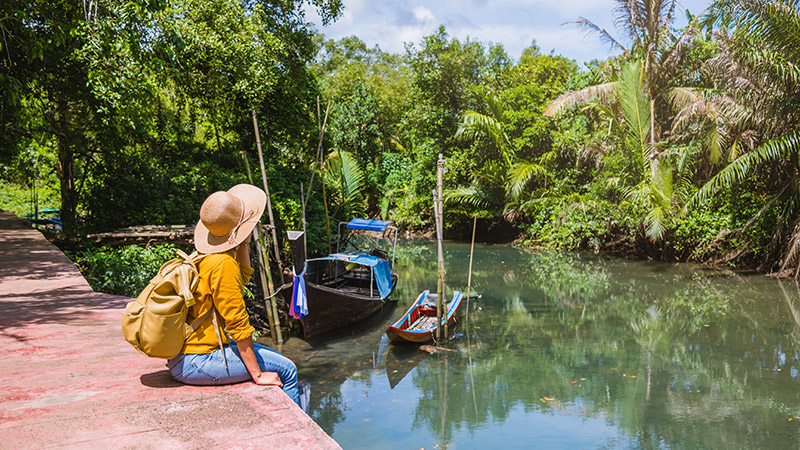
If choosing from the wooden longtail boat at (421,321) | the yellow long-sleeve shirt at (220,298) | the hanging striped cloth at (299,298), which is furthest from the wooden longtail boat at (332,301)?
the yellow long-sleeve shirt at (220,298)

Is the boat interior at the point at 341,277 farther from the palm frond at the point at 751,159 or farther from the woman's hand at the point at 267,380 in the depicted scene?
the palm frond at the point at 751,159

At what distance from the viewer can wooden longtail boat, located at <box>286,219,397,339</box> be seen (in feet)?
31.9

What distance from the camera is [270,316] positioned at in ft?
30.6

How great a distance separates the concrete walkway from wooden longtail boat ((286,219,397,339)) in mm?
4885

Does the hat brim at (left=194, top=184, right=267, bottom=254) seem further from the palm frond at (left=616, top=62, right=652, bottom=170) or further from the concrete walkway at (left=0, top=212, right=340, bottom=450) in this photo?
the palm frond at (left=616, top=62, right=652, bottom=170)

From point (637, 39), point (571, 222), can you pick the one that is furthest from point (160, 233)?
point (637, 39)

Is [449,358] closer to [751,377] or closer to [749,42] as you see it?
[751,377]

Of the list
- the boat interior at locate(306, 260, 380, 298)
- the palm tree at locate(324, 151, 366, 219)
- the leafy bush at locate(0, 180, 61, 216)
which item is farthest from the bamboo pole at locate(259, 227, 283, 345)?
the leafy bush at locate(0, 180, 61, 216)

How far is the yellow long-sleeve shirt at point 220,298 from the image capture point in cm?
299

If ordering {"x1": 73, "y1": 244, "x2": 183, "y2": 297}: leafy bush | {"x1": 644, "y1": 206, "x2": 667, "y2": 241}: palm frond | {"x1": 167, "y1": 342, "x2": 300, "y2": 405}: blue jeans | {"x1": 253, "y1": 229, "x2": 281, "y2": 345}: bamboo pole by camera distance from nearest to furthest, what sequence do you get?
{"x1": 167, "y1": 342, "x2": 300, "y2": 405}: blue jeans, {"x1": 73, "y1": 244, "x2": 183, "y2": 297}: leafy bush, {"x1": 253, "y1": 229, "x2": 281, "y2": 345}: bamboo pole, {"x1": 644, "y1": 206, "x2": 667, "y2": 241}: palm frond

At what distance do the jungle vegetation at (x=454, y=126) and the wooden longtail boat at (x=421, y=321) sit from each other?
14.2 ft

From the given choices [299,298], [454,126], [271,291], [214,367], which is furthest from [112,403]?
[454,126]

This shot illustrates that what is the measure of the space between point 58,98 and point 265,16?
5796 mm

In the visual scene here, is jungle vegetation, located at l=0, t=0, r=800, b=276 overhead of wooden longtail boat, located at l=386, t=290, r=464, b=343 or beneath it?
overhead
